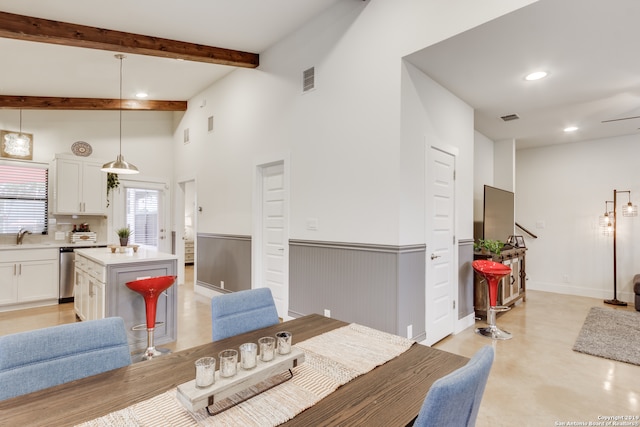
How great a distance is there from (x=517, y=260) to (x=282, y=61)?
4.48 m

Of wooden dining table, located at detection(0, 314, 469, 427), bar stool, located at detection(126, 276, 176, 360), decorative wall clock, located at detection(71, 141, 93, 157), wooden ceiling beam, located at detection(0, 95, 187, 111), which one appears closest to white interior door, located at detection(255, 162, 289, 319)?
bar stool, located at detection(126, 276, 176, 360)

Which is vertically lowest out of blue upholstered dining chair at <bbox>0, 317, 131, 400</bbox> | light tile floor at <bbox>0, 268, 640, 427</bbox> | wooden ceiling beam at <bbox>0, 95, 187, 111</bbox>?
light tile floor at <bbox>0, 268, 640, 427</bbox>

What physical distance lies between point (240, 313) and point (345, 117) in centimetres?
242

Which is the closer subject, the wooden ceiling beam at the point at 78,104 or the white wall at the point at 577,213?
the wooden ceiling beam at the point at 78,104

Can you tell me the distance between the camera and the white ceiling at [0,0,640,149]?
2557 millimetres

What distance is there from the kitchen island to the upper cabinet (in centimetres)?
238

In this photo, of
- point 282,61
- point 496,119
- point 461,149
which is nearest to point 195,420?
point 461,149

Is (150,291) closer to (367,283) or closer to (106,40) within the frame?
(367,283)

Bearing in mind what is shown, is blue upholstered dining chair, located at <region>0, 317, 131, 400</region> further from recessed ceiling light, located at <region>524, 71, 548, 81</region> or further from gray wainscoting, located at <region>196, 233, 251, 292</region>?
recessed ceiling light, located at <region>524, 71, 548, 81</region>

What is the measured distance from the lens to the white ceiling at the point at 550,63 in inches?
94.5

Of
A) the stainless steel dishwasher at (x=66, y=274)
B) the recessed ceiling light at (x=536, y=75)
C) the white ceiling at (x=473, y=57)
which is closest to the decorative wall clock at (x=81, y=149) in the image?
the white ceiling at (x=473, y=57)

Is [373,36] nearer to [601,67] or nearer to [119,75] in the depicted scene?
[601,67]

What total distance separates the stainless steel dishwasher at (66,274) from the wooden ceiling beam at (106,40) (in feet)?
10.2

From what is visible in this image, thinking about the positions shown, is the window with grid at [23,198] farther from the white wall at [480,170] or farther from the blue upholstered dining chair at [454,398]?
the white wall at [480,170]
